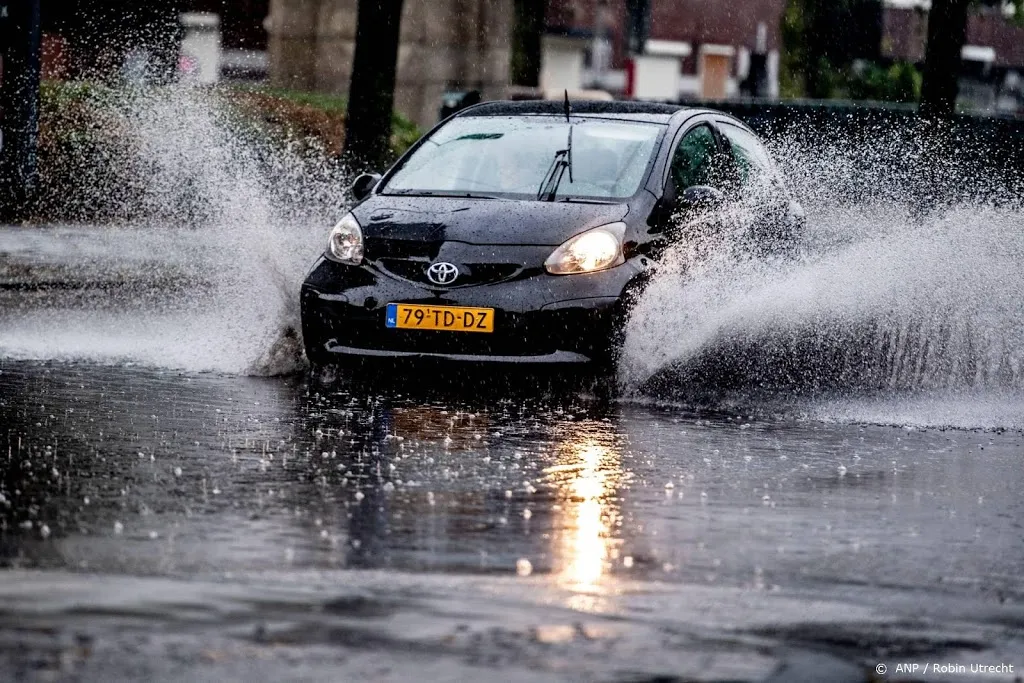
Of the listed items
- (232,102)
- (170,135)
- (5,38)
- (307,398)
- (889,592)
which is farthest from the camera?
(232,102)

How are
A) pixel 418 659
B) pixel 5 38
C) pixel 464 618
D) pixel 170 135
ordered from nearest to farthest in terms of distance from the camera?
pixel 418 659
pixel 464 618
pixel 5 38
pixel 170 135

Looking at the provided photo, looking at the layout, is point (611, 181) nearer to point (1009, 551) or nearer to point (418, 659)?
point (1009, 551)

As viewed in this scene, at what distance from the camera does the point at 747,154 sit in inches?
499

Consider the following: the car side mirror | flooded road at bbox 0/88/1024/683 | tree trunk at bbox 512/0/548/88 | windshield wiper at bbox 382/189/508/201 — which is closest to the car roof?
the car side mirror

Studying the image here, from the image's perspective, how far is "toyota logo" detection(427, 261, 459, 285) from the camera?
10.1 m

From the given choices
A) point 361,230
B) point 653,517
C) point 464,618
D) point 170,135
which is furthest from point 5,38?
point 464,618

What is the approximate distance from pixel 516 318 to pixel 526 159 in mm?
1581

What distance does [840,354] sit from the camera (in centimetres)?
1078

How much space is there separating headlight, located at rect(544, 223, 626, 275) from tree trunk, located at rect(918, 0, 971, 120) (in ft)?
38.6

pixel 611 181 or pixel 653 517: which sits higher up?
pixel 611 181

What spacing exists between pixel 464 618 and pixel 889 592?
4.32 feet

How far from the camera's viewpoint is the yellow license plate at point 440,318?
1002cm

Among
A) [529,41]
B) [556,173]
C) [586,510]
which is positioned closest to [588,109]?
[556,173]

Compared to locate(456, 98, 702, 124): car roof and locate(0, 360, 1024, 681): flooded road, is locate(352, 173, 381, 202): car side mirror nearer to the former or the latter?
locate(456, 98, 702, 124): car roof
